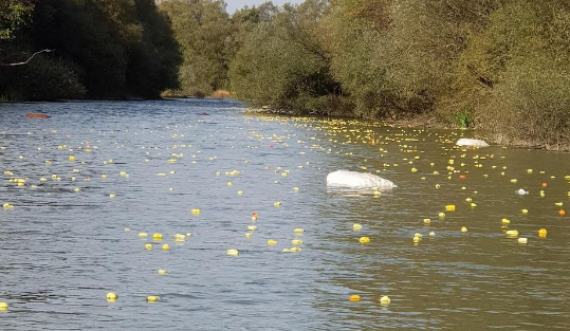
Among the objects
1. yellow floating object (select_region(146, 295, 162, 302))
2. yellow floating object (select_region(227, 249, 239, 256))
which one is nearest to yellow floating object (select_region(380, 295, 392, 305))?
yellow floating object (select_region(146, 295, 162, 302))

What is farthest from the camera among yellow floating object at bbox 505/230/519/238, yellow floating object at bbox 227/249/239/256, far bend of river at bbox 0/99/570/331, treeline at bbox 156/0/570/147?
treeline at bbox 156/0/570/147

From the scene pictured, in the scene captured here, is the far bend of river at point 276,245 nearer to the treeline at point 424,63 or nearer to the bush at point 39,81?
the treeline at point 424,63

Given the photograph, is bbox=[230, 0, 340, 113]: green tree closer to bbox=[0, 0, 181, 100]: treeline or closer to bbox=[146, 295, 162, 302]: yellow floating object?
bbox=[0, 0, 181, 100]: treeline

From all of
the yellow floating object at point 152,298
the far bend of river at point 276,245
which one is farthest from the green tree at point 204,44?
the yellow floating object at point 152,298

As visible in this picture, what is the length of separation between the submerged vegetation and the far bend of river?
6997mm

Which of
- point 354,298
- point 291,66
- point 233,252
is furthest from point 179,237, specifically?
point 291,66

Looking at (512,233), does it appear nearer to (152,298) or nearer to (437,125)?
(152,298)

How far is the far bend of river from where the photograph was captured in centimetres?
912

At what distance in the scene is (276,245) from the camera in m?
12.6

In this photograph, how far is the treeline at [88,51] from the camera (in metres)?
69.8

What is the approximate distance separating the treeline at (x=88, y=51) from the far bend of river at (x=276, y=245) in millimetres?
39558

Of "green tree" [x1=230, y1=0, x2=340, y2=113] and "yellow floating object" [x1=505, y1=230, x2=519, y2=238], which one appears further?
"green tree" [x1=230, y1=0, x2=340, y2=113]

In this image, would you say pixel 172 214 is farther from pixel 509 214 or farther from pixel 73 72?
pixel 73 72

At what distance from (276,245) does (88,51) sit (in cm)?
7501
